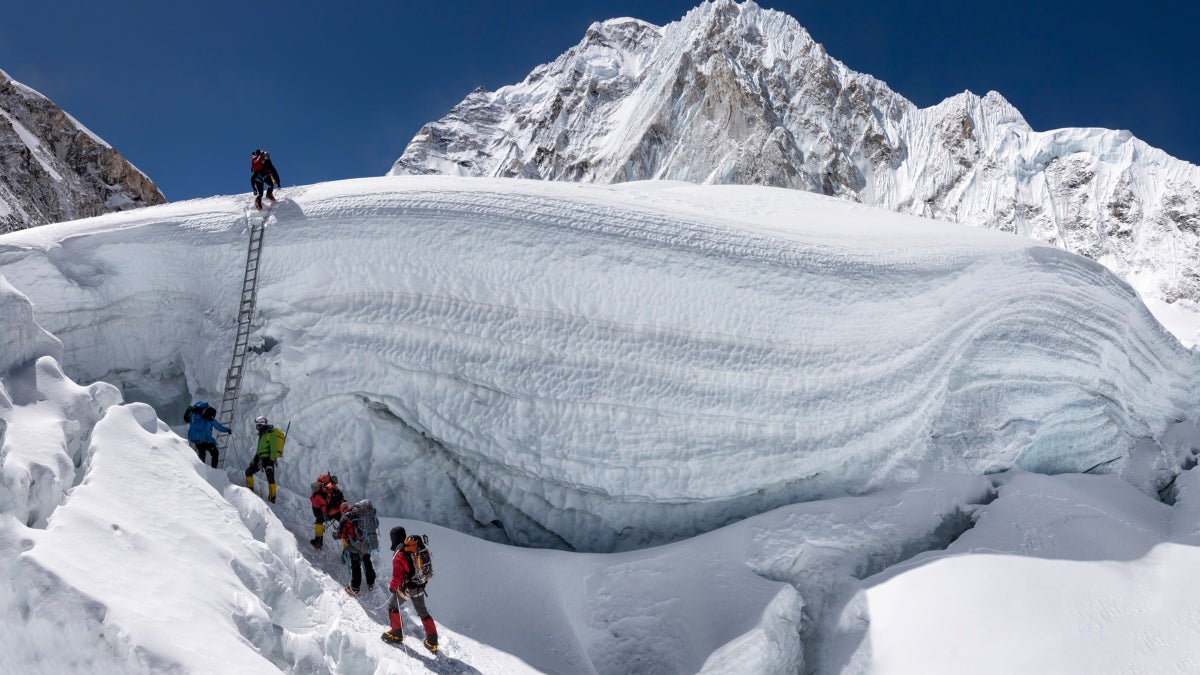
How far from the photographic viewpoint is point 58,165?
135 ft

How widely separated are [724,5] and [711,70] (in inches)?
589

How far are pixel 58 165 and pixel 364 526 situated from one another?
142 ft

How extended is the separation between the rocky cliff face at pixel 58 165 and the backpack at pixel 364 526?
33075 mm

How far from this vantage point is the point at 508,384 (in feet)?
33.2

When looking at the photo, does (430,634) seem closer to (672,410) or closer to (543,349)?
(543,349)

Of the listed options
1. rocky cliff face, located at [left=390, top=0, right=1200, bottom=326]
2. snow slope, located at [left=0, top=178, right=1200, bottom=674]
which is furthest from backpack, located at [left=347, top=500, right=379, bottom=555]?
rocky cliff face, located at [left=390, top=0, right=1200, bottom=326]

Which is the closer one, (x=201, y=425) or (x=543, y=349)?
(x=201, y=425)

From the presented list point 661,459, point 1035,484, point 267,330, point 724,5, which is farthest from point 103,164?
point 724,5

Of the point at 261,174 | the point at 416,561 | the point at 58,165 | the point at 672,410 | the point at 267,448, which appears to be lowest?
the point at 416,561

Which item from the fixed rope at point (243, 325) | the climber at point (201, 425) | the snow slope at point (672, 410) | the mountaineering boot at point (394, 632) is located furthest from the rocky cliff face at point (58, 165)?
the mountaineering boot at point (394, 632)

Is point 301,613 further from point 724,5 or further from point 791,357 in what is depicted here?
point 724,5

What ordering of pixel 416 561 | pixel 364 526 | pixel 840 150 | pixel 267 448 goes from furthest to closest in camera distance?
pixel 840 150, pixel 267 448, pixel 364 526, pixel 416 561

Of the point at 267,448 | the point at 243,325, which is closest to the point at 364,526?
the point at 267,448

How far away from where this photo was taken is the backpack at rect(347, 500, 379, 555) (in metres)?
7.47
